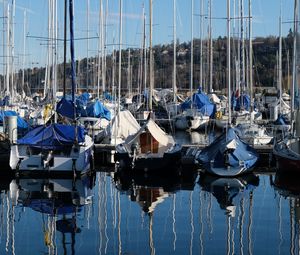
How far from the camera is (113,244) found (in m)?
16.5

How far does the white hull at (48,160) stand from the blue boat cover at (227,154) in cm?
507

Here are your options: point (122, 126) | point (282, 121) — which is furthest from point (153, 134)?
point (282, 121)

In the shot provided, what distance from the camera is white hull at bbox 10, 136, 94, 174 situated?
26234 mm

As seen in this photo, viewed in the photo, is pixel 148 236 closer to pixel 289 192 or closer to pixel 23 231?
pixel 23 231

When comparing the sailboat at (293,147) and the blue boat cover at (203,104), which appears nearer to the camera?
the sailboat at (293,147)

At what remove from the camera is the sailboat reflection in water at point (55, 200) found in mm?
17859

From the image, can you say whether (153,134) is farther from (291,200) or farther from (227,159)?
(291,200)

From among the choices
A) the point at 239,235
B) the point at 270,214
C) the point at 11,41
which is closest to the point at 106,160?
the point at 270,214

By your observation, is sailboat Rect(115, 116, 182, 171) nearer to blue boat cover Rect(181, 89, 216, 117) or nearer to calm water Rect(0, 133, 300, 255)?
calm water Rect(0, 133, 300, 255)

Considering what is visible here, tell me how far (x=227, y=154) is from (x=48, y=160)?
741 cm

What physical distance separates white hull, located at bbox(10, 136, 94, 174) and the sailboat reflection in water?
0.55 metres

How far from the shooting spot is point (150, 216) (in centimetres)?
1997

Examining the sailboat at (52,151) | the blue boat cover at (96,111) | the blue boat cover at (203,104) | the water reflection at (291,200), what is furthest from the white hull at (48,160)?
the blue boat cover at (203,104)

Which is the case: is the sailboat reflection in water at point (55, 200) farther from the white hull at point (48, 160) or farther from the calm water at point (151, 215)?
the white hull at point (48, 160)
